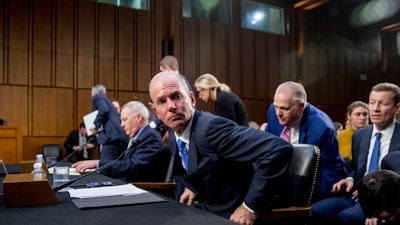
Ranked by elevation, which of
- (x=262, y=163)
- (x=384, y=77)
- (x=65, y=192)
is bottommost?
(x=65, y=192)

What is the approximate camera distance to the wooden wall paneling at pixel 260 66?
9242 millimetres

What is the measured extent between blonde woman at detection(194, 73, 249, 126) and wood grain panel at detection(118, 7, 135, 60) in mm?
3992

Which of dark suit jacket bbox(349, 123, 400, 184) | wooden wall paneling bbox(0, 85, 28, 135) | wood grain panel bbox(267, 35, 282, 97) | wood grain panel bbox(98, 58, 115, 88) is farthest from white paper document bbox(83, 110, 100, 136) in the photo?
wood grain panel bbox(267, 35, 282, 97)

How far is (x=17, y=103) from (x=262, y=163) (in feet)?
21.1

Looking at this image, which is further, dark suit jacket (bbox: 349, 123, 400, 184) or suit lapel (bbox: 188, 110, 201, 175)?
dark suit jacket (bbox: 349, 123, 400, 184)

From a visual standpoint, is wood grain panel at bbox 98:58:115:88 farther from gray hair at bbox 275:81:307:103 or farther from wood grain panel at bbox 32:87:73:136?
gray hair at bbox 275:81:307:103

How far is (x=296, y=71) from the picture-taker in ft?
32.2

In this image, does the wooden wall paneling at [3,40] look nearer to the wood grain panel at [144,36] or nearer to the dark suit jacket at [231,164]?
the wood grain panel at [144,36]

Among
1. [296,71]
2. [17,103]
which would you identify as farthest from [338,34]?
[17,103]

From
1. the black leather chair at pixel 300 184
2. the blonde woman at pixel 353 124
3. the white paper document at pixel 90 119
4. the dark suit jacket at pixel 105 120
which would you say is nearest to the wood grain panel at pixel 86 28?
the dark suit jacket at pixel 105 120

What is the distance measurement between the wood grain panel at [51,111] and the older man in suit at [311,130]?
5.55 metres

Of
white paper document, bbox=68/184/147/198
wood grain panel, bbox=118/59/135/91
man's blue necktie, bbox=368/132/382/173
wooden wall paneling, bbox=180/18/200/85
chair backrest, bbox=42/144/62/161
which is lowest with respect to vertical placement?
chair backrest, bbox=42/144/62/161

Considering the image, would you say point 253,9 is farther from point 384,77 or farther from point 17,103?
point 17,103

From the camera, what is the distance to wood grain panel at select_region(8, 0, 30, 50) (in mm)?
6910
